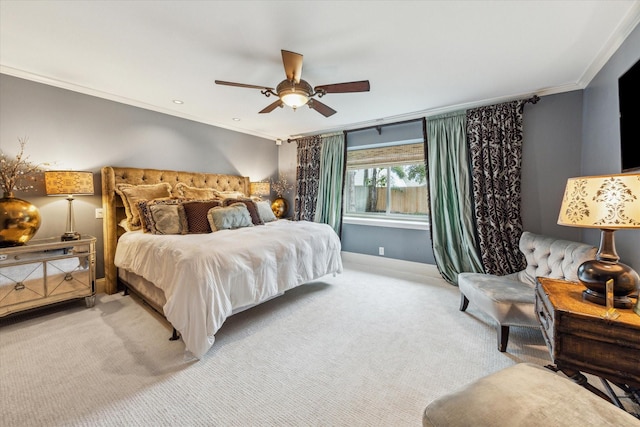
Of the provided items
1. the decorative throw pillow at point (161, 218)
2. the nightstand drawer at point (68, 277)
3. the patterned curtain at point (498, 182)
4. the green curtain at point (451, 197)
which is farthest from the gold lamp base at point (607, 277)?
Answer: the nightstand drawer at point (68, 277)

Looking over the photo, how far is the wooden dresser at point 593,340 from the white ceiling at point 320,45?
6.13ft

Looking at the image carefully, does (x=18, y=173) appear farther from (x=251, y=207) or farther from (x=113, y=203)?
(x=251, y=207)

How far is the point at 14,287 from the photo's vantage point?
7.52ft

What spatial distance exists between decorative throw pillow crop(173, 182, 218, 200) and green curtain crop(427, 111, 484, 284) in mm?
3287

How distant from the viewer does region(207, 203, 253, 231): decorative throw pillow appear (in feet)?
9.66

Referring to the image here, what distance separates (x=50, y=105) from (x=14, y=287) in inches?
75.9

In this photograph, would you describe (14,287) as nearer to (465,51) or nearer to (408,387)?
(408,387)

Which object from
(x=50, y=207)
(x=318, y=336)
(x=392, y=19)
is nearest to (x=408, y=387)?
(x=318, y=336)

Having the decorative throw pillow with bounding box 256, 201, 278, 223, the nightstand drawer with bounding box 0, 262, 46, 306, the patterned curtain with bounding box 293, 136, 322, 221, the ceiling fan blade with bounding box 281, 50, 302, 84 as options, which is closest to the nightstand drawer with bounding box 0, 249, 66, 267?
the nightstand drawer with bounding box 0, 262, 46, 306

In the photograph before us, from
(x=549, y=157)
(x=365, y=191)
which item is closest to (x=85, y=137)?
(x=365, y=191)

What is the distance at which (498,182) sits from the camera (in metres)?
3.11

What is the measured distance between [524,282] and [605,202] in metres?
1.53

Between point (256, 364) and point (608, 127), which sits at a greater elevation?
point (608, 127)

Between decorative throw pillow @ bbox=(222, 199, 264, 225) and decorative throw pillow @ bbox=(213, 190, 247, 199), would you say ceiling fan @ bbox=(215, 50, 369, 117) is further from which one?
decorative throw pillow @ bbox=(213, 190, 247, 199)
